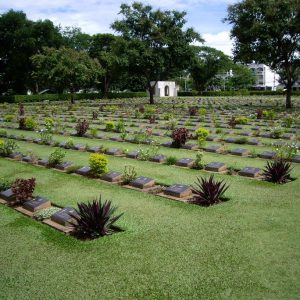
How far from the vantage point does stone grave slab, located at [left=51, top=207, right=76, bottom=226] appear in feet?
20.1

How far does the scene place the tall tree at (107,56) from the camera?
3350 cm

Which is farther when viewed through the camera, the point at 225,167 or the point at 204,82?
the point at 204,82

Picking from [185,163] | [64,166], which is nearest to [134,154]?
[185,163]

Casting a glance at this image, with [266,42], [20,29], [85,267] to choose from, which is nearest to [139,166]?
[85,267]

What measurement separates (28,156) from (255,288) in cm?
891

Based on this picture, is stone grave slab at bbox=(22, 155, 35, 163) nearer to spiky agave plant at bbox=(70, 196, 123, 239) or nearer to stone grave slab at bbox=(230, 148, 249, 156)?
stone grave slab at bbox=(230, 148, 249, 156)

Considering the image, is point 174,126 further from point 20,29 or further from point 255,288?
point 20,29

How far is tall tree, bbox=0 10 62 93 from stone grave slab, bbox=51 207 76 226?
47892 mm

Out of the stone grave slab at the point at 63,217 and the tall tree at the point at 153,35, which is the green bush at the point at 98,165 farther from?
the tall tree at the point at 153,35

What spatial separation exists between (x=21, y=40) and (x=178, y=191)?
160 feet

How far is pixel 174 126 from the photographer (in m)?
17.5

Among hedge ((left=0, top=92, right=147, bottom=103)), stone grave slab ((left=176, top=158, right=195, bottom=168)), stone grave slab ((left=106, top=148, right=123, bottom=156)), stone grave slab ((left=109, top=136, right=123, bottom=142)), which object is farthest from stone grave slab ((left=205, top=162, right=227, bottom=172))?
hedge ((left=0, top=92, right=147, bottom=103))

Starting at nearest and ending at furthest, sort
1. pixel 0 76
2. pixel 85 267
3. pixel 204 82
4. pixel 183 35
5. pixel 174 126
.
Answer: pixel 85 267 → pixel 174 126 → pixel 183 35 → pixel 0 76 → pixel 204 82

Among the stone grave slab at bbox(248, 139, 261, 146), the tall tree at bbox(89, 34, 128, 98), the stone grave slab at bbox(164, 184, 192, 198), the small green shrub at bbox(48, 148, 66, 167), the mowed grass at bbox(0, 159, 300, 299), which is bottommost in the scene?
the mowed grass at bbox(0, 159, 300, 299)
